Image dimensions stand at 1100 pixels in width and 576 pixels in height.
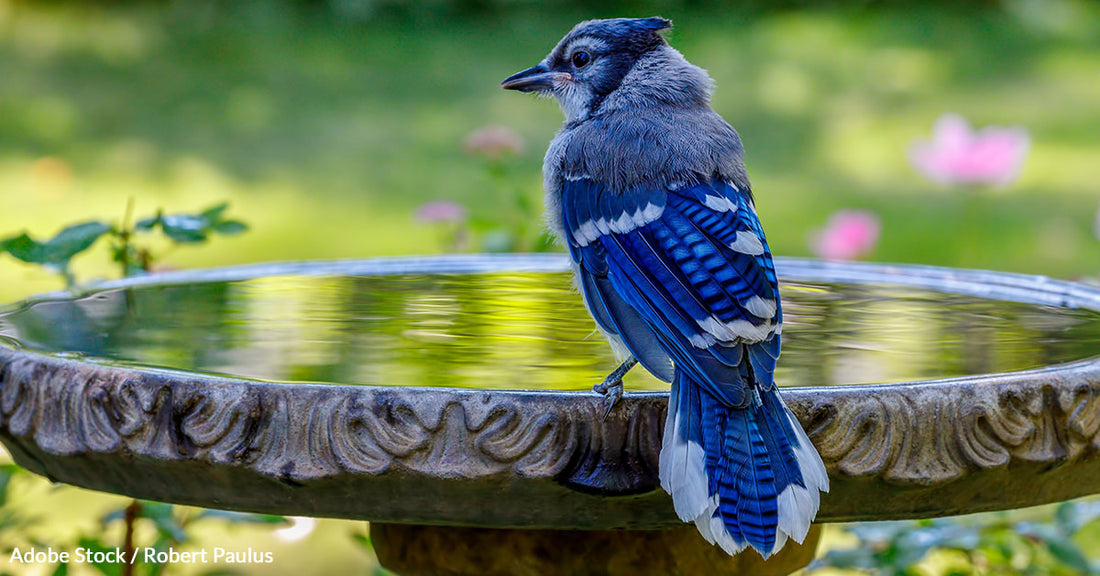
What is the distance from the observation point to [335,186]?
7977 millimetres

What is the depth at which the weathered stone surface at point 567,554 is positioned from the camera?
5.89ft

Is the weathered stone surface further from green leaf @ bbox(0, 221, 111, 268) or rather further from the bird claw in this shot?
green leaf @ bbox(0, 221, 111, 268)

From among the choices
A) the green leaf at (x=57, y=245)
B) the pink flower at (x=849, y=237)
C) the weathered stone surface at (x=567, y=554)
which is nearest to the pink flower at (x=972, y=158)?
the pink flower at (x=849, y=237)

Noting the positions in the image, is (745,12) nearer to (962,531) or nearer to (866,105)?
(866,105)

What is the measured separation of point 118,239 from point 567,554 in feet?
3.93

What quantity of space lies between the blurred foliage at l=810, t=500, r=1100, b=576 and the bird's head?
2.67 ft

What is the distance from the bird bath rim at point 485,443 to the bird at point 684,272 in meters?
0.06

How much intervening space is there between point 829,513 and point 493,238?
1.74 meters

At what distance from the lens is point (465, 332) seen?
1969 mm

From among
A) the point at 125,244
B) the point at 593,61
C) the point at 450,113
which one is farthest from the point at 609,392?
the point at 450,113

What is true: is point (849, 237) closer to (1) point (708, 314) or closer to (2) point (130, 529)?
(2) point (130, 529)

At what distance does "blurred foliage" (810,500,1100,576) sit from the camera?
7.12 ft

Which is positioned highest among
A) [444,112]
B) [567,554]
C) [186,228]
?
[186,228]

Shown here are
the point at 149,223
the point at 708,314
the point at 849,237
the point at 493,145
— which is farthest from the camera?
the point at 849,237
